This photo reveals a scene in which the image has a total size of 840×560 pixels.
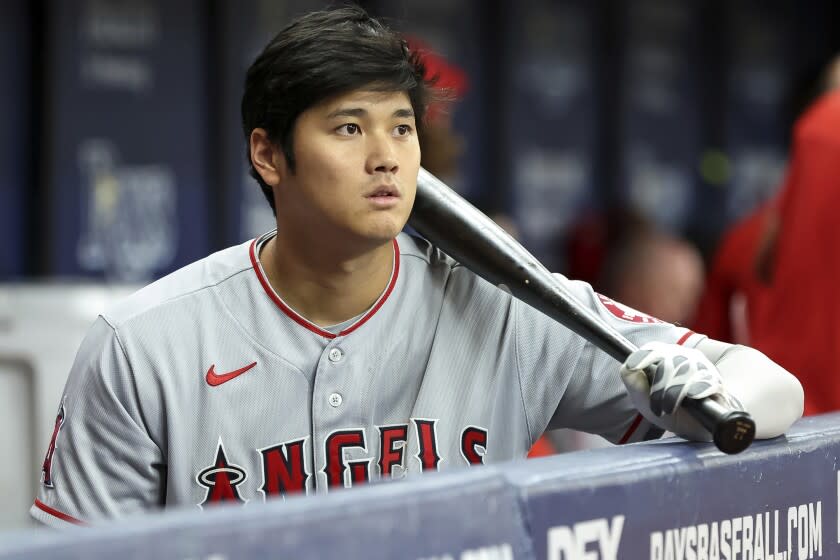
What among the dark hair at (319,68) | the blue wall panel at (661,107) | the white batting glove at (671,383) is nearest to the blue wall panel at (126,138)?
the blue wall panel at (661,107)

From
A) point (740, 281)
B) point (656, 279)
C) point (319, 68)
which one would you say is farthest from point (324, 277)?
point (656, 279)

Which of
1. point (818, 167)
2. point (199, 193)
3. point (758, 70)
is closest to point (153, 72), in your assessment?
point (199, 193)

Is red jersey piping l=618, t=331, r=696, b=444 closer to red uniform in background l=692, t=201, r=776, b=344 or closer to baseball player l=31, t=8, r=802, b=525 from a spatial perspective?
baseball player l=31, t=8, r=802, b=525

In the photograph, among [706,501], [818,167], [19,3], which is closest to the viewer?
[706,501]

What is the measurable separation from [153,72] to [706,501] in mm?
3360

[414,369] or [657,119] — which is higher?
[657,119]

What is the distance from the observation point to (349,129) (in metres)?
1.84

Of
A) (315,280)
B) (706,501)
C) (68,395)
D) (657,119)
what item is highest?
(657,119)

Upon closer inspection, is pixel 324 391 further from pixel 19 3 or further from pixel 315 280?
pixel 19 3

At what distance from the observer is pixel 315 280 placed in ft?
6.44

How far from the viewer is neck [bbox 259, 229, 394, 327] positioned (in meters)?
1.93

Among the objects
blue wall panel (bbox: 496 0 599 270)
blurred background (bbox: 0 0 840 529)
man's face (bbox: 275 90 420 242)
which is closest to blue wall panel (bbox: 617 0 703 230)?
blurred background (bbox: 0 0 840 529)

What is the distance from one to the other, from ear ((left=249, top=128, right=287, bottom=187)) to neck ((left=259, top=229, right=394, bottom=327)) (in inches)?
3.5

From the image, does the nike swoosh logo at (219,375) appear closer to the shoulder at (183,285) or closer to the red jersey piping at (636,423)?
the shoulder at (183,285)
